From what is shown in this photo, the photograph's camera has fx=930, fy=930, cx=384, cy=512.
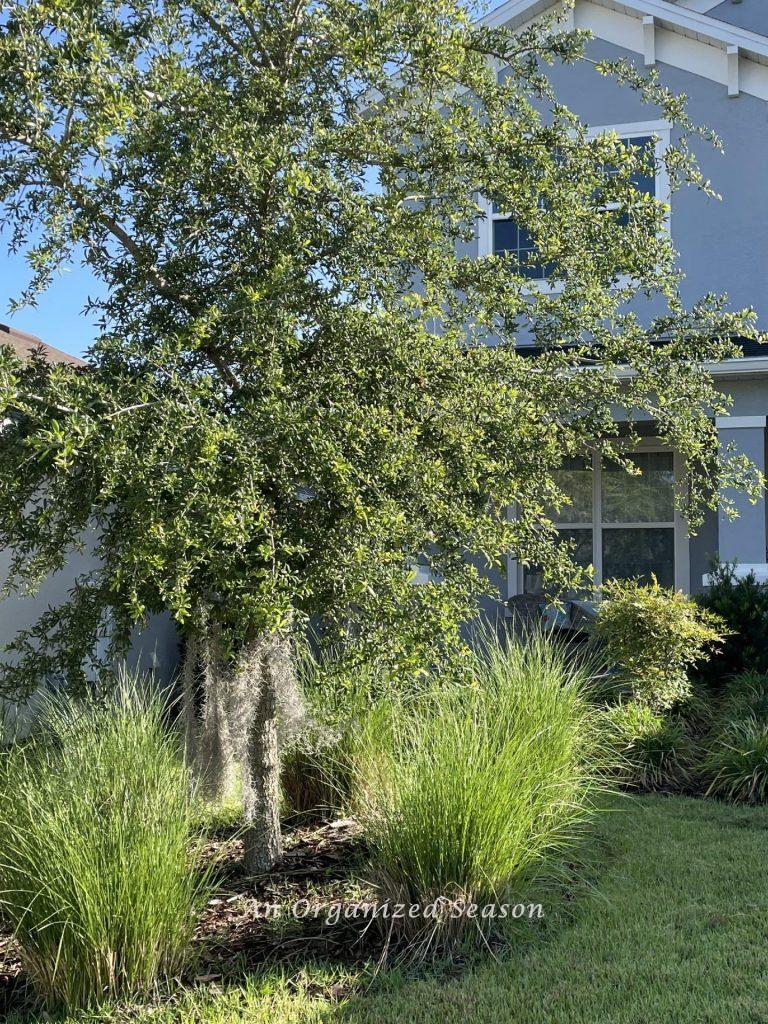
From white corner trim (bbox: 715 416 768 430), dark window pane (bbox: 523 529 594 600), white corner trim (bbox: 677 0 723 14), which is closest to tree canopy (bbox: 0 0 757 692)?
white corner trim (bbox: 715 416 768 430)

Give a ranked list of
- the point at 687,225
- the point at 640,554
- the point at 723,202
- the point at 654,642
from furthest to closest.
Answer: the point at 640,554
the point at 687,225
the point at 723,202
the point at 654,642

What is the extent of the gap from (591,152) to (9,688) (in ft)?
13.2

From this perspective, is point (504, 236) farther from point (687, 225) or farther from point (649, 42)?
point (649, 42)

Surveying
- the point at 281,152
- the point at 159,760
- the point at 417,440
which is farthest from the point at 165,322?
the point at 159,760

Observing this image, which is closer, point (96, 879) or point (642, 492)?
point (96, 879)

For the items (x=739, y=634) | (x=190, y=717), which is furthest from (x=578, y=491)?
(x=190, y=717)

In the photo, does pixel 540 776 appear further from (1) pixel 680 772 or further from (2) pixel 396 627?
(1) pixel 680 772

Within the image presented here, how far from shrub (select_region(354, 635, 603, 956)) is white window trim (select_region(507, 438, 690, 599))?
598cm

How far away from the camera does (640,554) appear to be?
1185cm

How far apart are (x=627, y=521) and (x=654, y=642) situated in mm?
4319

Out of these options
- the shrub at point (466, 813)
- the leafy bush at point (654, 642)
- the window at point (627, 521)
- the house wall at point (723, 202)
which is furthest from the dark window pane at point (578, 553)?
the shrub at point (466, 813)

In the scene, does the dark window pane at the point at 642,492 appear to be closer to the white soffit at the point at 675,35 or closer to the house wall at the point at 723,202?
the house wall at the point at 723,202

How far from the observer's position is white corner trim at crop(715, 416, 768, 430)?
9.83 m

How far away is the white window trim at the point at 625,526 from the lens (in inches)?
455
